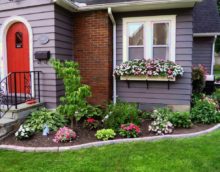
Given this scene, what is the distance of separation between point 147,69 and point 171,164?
3100 millimetres

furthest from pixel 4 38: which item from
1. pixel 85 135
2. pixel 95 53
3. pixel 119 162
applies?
pixel 119 162

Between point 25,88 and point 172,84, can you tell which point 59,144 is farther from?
point 172,84

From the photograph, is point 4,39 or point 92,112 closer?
point 92,112

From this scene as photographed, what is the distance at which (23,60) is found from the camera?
249 inches

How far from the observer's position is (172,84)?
246 inches

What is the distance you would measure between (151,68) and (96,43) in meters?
1.72

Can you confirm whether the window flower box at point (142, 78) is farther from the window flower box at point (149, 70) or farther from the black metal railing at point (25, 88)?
the black metal railing at point (25, 88)

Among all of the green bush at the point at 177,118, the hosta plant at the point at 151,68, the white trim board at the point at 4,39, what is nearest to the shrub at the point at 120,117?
the green bush at the point at 177,118

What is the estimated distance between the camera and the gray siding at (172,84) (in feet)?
19.8

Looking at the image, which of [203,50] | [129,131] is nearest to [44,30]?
[129,131]

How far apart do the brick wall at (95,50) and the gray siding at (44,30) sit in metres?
1.07

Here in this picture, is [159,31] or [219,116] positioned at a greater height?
[159,31]

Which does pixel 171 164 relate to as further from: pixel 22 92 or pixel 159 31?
pixel 22 92

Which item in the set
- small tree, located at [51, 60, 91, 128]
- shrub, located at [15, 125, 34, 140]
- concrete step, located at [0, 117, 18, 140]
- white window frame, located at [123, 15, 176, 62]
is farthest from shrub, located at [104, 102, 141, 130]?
concrete step, located at [0, 117, 18, 140]
